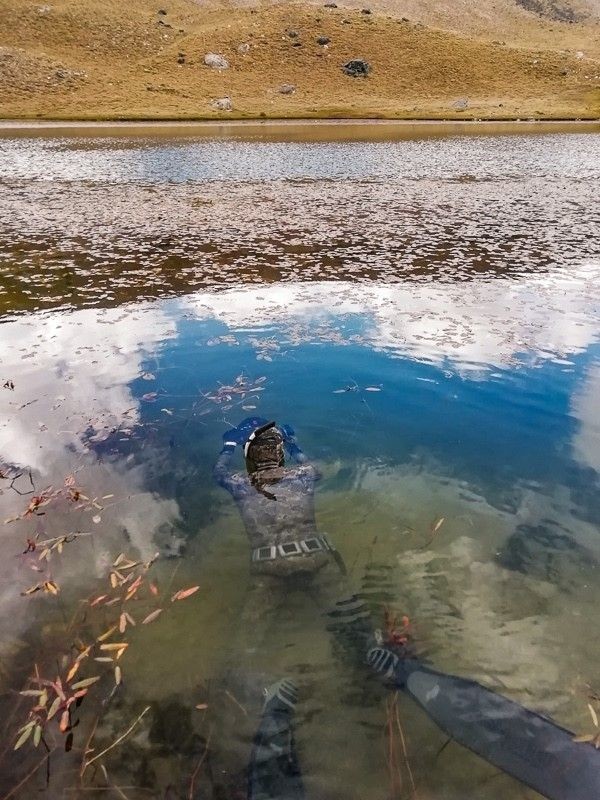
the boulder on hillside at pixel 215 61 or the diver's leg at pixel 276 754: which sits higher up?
the diver's leg at pixel 276 754

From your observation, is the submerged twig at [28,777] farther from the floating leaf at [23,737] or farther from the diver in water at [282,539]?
the diver in water at [282,539]

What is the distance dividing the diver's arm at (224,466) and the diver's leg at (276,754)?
9.99 ft

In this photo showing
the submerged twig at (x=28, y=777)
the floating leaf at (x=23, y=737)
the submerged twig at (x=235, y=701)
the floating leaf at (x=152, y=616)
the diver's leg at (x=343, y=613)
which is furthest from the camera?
the floating leaf at (x=152, y=616)

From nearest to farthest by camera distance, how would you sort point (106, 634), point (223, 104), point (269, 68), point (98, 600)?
1. point (106, 634)
2. point (98, 600)
3. point (223, 104)
4. point (269, 68)

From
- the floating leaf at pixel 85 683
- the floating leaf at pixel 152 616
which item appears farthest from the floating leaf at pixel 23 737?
the floating leaf at pixel 152 616

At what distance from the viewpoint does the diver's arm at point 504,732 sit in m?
3.80

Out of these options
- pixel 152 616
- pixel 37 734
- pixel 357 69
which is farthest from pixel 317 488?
pixel 357 69

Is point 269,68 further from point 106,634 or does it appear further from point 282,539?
point 106,634

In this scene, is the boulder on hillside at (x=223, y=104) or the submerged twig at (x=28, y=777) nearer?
the submerged twig at (x=28, y=777)

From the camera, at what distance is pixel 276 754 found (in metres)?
3.97

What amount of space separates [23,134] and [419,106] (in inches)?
2904

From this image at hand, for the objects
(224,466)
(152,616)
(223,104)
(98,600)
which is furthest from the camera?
(223,104)

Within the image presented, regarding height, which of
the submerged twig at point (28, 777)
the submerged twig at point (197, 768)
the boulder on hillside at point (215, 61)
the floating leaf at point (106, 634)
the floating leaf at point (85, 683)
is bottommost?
the boulder on hillside at point (215, 61)

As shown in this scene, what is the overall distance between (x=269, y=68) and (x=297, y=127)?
5284 centimetres
